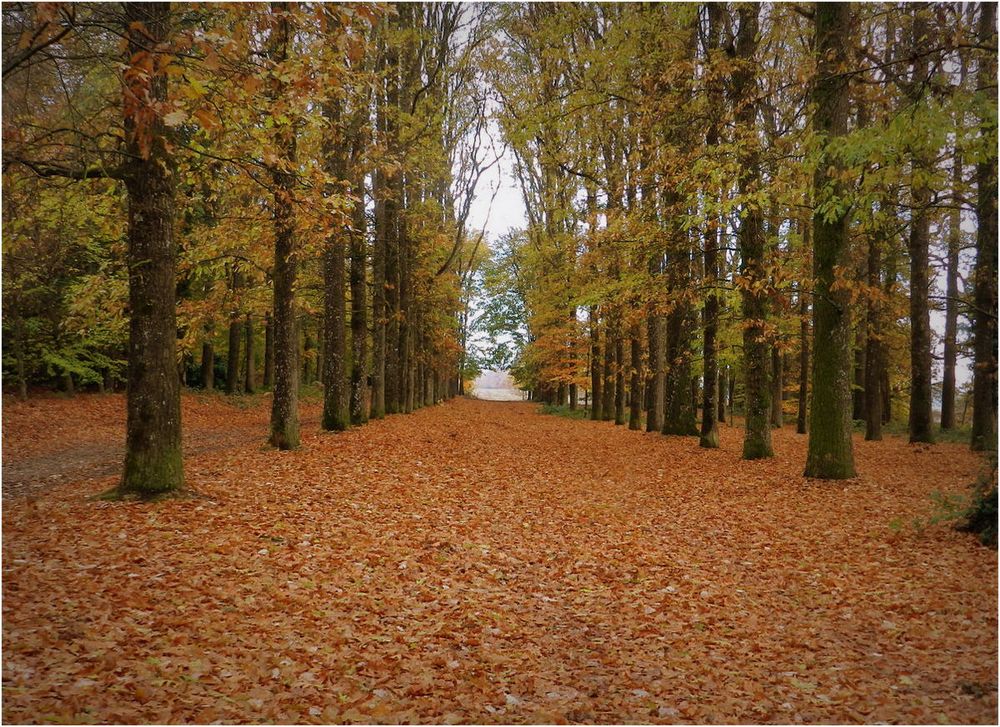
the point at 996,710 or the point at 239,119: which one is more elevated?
the point at 239,119

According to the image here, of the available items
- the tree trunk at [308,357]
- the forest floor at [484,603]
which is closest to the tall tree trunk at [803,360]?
the forest floor at [484,603]

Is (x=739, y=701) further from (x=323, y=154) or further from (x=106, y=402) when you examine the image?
(x=106, y=402)

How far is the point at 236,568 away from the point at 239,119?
16.9 ft

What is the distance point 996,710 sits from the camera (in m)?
3.64

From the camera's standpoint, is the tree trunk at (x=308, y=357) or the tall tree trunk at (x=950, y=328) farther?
the tree trunk at (x=308, y=357)

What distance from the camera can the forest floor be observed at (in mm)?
3928

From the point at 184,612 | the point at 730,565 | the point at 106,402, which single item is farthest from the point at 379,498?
the point at 106,402

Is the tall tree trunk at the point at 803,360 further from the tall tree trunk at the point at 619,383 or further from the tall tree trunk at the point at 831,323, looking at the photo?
the tall tree trunk at the point at 831,323

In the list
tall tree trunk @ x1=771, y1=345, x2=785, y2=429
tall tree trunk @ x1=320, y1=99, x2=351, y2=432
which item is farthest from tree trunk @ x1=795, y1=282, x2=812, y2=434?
tall tree trunk @ x1=320, y1=99, x2=351, y2=432

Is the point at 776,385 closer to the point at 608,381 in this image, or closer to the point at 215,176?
the point at 608,381

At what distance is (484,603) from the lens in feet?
18.7

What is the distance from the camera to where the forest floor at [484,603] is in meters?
3.93

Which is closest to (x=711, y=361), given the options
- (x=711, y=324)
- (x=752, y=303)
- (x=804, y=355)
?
(x=711, y=324)

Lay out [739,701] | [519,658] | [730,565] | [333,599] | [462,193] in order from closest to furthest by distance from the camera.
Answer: [739,701] → [519,658] → [333,599] → [730,565] → [462,193]
